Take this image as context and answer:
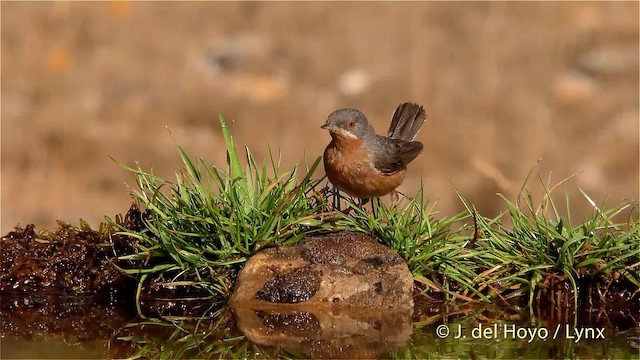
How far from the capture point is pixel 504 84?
1373 centimetres

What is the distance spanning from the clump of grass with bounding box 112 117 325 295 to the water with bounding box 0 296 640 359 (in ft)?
0.73

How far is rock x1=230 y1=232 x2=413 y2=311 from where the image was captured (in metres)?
5.89

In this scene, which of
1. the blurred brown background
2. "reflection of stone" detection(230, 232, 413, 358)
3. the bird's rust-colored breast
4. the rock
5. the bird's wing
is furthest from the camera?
the blurred brown background

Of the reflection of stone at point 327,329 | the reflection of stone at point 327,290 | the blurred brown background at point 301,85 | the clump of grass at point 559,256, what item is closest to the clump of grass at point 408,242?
the clump of grass at point 559,256

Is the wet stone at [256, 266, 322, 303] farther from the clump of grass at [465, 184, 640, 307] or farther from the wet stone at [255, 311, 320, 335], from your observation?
the clump of grass at [465, 184, 640, 307]

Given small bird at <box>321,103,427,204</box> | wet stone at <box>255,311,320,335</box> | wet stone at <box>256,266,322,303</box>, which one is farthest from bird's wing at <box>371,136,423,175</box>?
wet stone at <box>255,311,320,335</box>

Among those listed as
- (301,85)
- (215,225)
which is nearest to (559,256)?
(215,225)

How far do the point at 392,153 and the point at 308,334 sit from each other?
91.1 inches

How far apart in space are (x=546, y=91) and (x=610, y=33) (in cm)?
124

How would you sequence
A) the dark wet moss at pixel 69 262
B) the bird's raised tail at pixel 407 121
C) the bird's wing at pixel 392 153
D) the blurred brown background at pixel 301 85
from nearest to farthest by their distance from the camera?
the dark wet moss at pixel 69 262 < the bird's wing at pixel 392 153 < the bird's raised tail at pixel 407 121 < the blurred brown background at pixel 301 85

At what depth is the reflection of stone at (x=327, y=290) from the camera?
18.4 ft

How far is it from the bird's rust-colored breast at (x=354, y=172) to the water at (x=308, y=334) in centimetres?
138

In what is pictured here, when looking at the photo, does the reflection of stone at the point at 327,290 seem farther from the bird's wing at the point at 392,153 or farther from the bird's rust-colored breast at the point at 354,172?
the bird's wing at the point at 392,153

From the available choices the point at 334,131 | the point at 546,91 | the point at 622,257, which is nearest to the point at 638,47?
the point at 546,91
